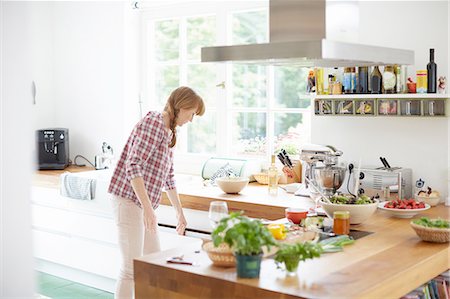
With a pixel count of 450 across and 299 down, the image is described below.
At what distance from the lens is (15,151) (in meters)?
1.04

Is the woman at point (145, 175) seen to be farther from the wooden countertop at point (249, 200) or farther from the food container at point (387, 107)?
the food container at point (387, 107)

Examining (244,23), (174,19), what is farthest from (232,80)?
(174,19)

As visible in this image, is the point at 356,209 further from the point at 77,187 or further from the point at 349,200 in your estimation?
the point at 77,187

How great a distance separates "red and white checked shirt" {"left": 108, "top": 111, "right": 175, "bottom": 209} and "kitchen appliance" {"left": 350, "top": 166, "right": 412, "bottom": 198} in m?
1.28

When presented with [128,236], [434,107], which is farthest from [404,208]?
[128,236]

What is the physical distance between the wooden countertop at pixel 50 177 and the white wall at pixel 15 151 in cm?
408

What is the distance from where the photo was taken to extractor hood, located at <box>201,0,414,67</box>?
8.47ft

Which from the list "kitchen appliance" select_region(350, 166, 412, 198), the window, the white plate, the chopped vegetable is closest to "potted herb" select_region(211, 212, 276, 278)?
the chopped vegetable

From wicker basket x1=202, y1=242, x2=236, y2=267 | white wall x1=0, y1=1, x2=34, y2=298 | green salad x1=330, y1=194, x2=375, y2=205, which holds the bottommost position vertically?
wicker basket x1=202, y1=242, x2=236, y2=267

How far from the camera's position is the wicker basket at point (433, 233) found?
2921 millimetres

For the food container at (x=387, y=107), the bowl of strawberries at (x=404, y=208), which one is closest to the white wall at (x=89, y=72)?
the food container at (x=387, y=107)

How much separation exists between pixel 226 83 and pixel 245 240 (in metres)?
3.09

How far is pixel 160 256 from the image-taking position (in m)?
2.70

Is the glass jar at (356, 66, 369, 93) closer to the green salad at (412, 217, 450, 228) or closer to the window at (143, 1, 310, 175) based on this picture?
the window at (143, 1, 310, 175)
